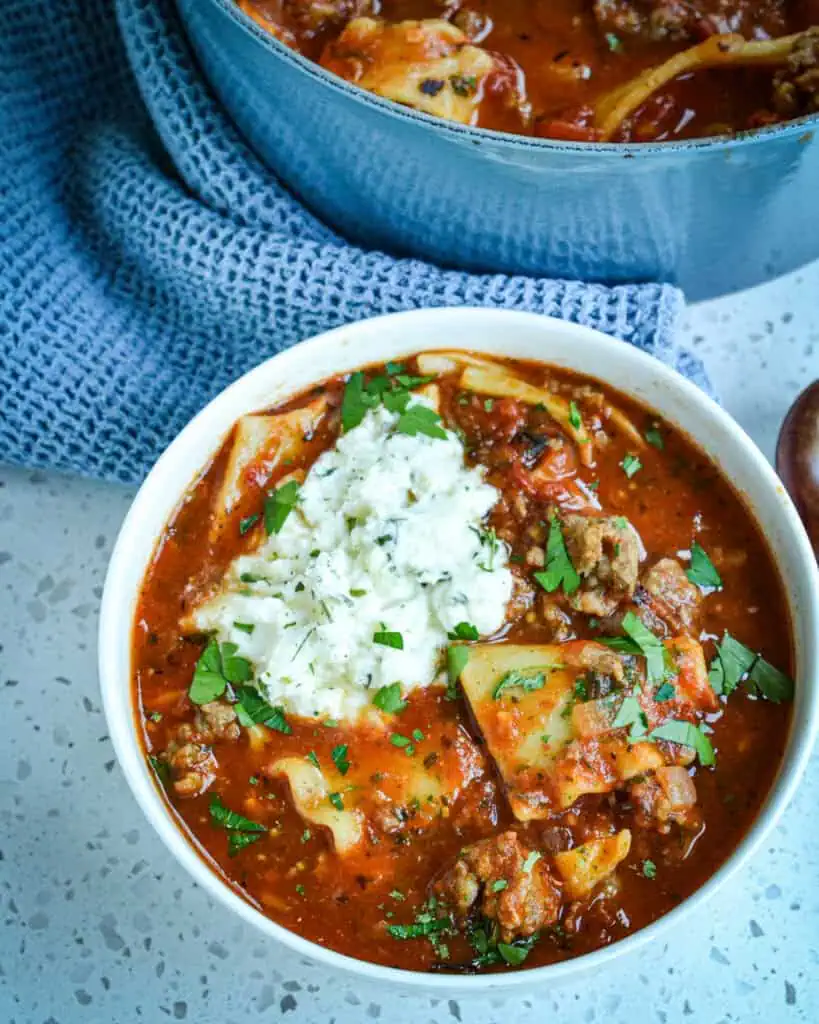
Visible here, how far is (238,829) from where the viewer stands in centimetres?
293

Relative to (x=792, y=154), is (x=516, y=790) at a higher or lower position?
lower

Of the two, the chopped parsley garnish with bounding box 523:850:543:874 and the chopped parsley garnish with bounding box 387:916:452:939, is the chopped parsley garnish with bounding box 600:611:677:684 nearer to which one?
the chopped parsley garnish with bounding box 523:850:543:874

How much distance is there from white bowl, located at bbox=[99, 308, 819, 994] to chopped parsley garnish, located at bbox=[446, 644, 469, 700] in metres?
0.62

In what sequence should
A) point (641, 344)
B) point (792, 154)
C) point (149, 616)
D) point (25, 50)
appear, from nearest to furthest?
point (792, 154) → point (149, 616) → point (641, 344) → point (25, 50)

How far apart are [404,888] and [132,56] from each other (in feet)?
7.49

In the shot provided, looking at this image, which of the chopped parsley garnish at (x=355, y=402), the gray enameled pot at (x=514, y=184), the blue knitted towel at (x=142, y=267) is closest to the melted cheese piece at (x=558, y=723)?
the chopped parsley garnish at (x=355, y=402)

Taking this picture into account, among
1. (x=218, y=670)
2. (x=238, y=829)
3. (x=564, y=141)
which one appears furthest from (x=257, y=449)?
(x=564, y=141)

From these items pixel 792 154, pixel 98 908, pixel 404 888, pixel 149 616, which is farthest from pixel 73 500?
pixel 792 154

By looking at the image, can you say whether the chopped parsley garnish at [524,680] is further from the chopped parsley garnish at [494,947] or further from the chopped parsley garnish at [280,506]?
the chopped parsley garnish at [280,506]

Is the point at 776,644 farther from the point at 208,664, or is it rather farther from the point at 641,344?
the point at 208,664

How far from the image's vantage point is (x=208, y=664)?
118 inches

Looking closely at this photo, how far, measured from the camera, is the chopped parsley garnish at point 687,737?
2.88 meters

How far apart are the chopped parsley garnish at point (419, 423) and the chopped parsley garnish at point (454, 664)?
523 mm

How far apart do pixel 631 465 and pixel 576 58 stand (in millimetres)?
1086
